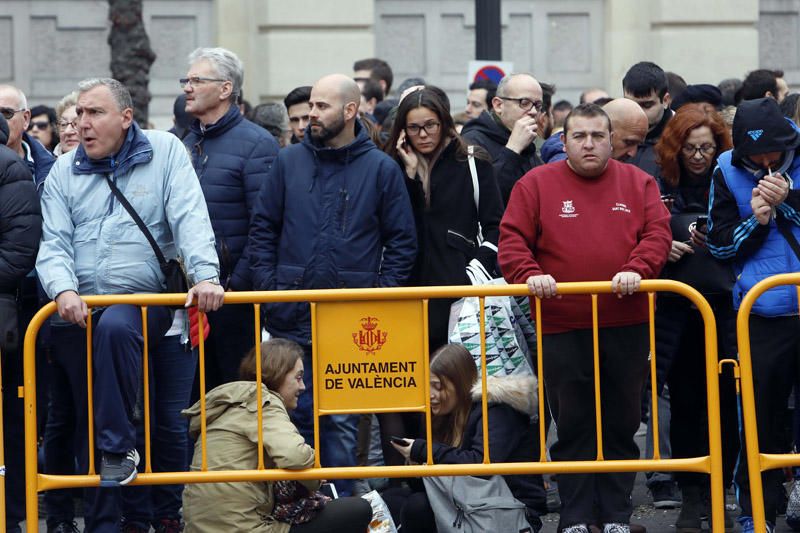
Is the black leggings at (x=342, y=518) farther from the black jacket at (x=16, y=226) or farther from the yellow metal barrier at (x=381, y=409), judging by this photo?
the black jacket at (x=16, y=226)

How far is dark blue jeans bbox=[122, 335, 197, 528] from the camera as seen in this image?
6.93 meters

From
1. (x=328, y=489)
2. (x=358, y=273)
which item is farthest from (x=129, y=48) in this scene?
(x=328, y=489)

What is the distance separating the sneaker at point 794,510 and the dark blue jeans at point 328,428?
215 cm

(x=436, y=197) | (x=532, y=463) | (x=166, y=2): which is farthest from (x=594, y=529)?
(x=166, y=2)

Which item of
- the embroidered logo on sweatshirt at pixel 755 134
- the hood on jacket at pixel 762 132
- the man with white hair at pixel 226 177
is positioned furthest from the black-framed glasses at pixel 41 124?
the embroidered logo on sweatshirt at pixel 755 134

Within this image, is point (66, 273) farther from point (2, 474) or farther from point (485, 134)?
point (485, 134)

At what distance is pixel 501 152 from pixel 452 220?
2.62ft

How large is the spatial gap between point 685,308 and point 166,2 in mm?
10766

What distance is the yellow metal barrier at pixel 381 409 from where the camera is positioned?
20.8 feet

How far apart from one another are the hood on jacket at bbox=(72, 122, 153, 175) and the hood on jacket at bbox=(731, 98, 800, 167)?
266 centimetres

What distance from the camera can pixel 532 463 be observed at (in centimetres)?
643

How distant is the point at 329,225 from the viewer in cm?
734

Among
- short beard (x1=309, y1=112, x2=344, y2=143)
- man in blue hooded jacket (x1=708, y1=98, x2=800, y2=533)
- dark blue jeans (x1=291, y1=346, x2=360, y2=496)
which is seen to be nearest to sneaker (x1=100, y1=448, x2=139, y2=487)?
dark blue jeans (x1=291, y1=346, x2=360, y2=496)

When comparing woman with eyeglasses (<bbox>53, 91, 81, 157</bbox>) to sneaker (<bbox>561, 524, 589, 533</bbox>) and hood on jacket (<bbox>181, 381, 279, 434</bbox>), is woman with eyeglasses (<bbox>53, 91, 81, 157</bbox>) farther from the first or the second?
sneaker (<bbox>561, 524, 589, 533</bbox>)
